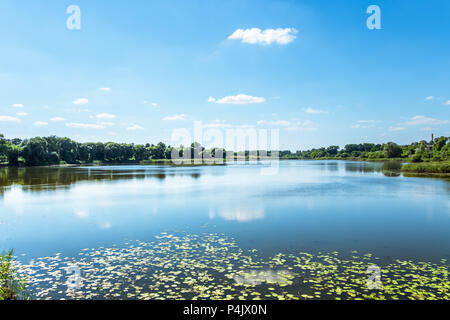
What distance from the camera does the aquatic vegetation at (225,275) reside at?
699 cm

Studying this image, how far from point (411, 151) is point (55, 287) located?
141797 millimetres

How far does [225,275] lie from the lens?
8.08m

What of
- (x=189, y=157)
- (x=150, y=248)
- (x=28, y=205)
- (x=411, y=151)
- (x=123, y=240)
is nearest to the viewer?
(x=150, y=248)

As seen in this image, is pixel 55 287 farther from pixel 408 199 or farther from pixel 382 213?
pixel 408 199

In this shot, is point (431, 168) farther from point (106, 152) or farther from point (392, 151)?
point (106, 152)

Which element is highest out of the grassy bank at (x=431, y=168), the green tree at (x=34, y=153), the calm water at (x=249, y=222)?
the green tree at (x=34, y=153)

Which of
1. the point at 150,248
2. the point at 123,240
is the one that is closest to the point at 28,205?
the point at 123,240

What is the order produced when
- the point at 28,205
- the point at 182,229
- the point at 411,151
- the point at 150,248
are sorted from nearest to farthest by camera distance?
the point at 150,248 < the point at 182,229 < the point at 28,205 < the point at 411,151

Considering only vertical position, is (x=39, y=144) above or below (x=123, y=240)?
above

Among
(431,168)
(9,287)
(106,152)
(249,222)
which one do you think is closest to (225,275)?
(9,287)

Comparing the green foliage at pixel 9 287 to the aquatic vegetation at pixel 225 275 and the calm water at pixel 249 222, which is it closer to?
the aquatic vegetation at pixel 225 275

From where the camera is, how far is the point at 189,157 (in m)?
145

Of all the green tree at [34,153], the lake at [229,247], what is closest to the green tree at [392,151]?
the lake at [229,247]

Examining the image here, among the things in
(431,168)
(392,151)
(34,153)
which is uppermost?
(392,151)
